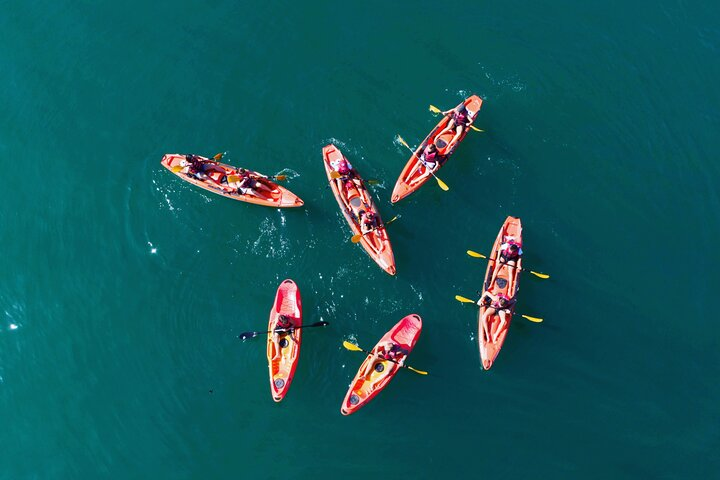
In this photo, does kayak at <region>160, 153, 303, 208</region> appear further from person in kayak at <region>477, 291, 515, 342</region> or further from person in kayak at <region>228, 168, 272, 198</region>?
person in kayak at <region>477, 291, 515, 342</region>

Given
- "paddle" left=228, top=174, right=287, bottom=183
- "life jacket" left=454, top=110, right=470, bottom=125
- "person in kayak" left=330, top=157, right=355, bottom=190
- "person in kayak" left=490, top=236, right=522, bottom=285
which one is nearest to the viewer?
"person in kayak" left=490, top=236, right=522, bottom=285

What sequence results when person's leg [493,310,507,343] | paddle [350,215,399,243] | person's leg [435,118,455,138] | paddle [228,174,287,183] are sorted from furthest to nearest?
1. person's leg [435,118,455,138]
2. paddle [228,174,287,183]
3. paddle [350,215,399,243]
4. person's leg [493,310,507,343]

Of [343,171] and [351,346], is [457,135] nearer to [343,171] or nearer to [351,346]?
[343,171]

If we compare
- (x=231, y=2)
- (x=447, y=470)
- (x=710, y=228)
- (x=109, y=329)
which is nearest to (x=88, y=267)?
(x=109, y=329)

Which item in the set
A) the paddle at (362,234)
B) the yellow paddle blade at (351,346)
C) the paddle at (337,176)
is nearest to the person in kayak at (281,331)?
the yellow paddle blade at (351,346)

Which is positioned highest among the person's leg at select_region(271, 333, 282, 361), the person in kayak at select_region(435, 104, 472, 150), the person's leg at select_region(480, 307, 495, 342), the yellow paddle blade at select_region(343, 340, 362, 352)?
the person in kayak at select_region(435, 104, 472, 150)

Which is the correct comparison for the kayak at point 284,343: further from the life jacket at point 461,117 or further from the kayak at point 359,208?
the life jacket at point 461,117

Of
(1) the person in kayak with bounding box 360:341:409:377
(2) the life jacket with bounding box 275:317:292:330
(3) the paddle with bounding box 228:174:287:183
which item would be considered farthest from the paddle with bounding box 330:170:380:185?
(1) the person in kayak with bounding box 360:341:409:377
